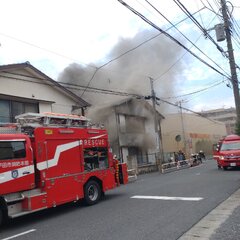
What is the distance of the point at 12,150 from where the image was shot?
9.75m

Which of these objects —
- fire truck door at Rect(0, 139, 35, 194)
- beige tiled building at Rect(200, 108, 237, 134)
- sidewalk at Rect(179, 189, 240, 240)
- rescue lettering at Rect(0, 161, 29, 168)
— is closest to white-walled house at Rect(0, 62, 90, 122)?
fire truck door at Rect(0, 139, 35, 194)

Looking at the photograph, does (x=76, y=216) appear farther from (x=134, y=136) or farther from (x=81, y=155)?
(x=134, y=136)

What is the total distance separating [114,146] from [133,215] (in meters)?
22.5

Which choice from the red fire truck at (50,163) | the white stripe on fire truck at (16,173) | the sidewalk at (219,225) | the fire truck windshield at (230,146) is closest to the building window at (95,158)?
the red fire truck at (50,163)

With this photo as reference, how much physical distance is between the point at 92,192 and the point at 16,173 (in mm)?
3361

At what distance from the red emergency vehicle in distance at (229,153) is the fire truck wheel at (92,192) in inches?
487

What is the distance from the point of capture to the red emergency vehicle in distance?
22.7 meters

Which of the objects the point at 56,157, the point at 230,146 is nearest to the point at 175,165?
Result: the point at 230,146

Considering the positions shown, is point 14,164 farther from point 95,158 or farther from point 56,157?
point 95,158

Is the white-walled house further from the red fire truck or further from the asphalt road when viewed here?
the asphalt road

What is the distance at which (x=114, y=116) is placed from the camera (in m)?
32.7

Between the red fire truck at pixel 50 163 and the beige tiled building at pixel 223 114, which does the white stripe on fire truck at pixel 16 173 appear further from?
the beige tiled building at pixel 223 114

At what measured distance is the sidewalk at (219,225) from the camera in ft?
22.9

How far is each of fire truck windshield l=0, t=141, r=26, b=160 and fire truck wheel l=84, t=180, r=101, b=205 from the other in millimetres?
2822
